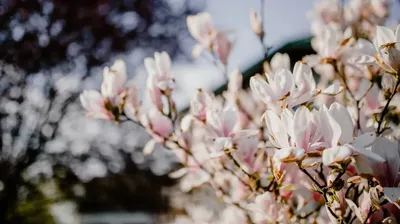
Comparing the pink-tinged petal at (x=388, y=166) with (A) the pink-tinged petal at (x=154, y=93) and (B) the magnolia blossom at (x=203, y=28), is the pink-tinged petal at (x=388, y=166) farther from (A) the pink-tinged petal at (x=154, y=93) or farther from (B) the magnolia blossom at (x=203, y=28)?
(B) the magnolia blossom at (x=203, y=28)

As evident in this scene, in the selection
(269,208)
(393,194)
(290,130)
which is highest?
(290,130)

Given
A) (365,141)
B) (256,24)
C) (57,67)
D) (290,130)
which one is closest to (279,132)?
(290,130)

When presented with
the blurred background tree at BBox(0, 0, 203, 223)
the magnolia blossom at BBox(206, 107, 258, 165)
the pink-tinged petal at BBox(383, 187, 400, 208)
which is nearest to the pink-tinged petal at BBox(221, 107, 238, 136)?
the magnolia blossom at BBox(206, 107, 258, 165)

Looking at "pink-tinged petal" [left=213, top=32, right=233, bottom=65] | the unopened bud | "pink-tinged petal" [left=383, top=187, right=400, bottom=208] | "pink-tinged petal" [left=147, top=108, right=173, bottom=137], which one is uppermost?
the unopened bud

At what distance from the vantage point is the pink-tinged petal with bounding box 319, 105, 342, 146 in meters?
0.61

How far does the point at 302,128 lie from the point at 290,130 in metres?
0.02

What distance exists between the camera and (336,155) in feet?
1.85

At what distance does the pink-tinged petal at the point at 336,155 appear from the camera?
1.83 feet

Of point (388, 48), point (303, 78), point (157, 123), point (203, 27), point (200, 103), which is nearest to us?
point (388, 48)

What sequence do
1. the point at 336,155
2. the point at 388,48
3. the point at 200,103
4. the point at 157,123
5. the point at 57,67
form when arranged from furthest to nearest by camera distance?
the point at 57,67 → the point at 157,123 → the point at 200,103 → the point at 388,48 → the point at 336,155

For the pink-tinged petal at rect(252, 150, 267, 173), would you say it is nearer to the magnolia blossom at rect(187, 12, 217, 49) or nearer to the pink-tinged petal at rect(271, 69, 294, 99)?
the pink-tinged petal at rect(271, 69, 294, 99)

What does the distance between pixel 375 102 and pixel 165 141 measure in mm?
530

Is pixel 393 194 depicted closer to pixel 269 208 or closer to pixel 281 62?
pixel 269 208

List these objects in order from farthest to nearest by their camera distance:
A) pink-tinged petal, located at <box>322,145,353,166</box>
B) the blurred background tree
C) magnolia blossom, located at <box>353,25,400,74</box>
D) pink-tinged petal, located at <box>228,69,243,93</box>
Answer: the blurred background tree, pink-tinged petal, located at <box>228,69,243,93</box>, magnolia blossom, located at <box>353,25,400,74</box>, pink-tinged petal, located at <box>322,145,353,166</box>
